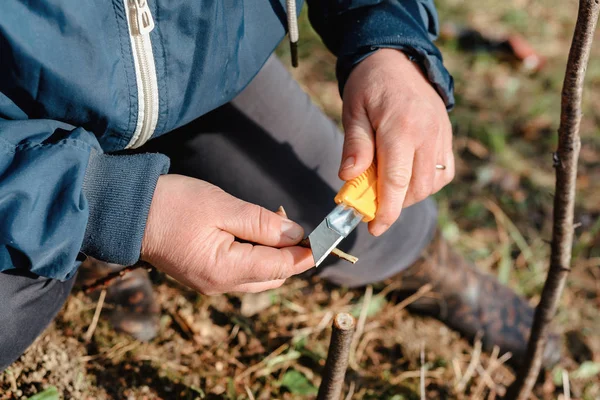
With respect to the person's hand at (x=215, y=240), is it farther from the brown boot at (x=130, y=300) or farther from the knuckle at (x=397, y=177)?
the brown boot at (x=130, y=300)

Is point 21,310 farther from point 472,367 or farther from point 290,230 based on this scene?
point 472,367

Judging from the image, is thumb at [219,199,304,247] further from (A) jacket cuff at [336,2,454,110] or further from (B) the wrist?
(A) jacket cuff at [336,2,454,110]

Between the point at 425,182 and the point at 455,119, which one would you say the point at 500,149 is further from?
the point at 425,182

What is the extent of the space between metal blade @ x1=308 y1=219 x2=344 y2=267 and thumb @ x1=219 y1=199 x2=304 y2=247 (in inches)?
1.9

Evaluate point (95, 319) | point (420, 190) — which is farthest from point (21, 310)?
point (420, 190)

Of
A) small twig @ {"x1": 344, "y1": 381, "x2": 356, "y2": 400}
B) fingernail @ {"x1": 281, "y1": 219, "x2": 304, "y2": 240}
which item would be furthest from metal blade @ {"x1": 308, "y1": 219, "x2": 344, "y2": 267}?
small twig @ {"x1": 344, "y1": 381, "x2": 356, "y2": 400}

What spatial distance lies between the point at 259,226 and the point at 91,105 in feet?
1.35

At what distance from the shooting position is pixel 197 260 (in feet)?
3.40

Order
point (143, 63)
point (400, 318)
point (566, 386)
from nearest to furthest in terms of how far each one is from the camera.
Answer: point (143, 63)
point (566, 386)
point (400, 318)

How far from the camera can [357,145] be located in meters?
1.21

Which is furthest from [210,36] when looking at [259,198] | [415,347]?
[415,347]

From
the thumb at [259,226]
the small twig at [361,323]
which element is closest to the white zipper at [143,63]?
the thumb at [259,226]

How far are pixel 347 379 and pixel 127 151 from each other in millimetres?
915

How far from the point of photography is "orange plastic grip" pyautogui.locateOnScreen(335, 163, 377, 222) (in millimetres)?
1106
